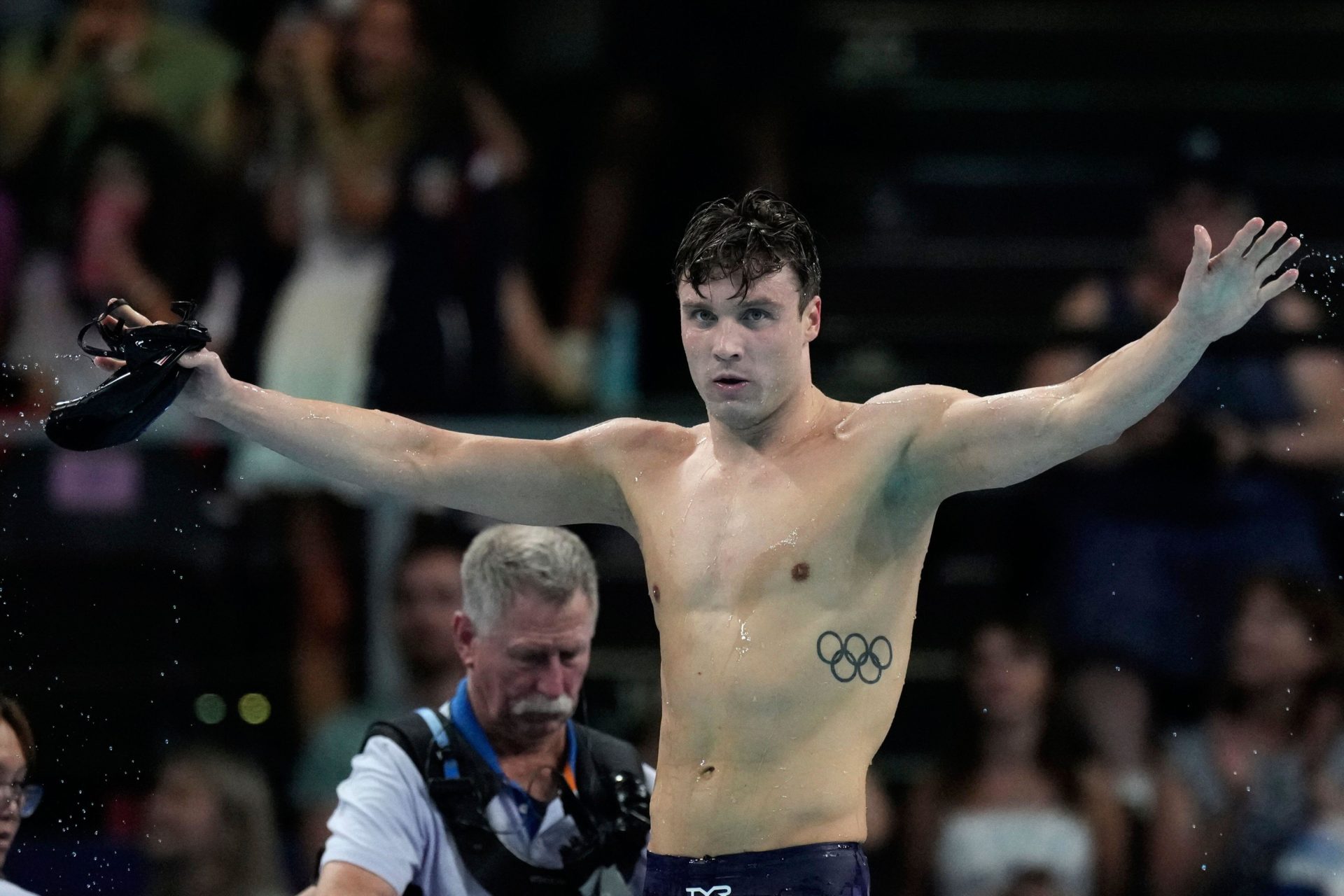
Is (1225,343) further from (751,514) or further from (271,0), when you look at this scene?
(271,0)

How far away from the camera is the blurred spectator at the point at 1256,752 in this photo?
20.3ft

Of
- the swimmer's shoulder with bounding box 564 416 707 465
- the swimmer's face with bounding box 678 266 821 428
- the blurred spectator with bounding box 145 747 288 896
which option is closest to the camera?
the swimmer's face with bounding box 678 266 821 428

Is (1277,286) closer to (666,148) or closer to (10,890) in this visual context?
(10,890)

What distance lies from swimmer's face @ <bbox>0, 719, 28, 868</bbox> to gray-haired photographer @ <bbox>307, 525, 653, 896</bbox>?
2.26ft

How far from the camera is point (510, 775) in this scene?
4449 mm

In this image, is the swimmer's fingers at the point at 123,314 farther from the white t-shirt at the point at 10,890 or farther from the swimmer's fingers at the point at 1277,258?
the swimmer's fingers at the point at 1277,258

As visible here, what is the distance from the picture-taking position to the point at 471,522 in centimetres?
672

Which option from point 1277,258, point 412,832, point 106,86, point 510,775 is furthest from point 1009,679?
point 106,86

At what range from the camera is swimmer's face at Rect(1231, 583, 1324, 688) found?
20.9ft

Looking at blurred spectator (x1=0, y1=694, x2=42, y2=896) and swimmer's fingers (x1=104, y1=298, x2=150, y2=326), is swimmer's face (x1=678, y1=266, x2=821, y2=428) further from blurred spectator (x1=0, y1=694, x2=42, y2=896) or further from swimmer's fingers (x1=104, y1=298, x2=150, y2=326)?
blurred spectator (x1=0, y1=694, x2=42, y2=896)

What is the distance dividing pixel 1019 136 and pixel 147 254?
4.15 metres

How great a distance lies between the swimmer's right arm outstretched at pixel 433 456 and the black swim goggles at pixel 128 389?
93 millimetres

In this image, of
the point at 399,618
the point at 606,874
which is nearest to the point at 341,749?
the point at 399,618

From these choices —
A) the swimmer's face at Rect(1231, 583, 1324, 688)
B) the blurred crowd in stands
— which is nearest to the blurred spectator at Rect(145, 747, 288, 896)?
the blurred crowd in stands
